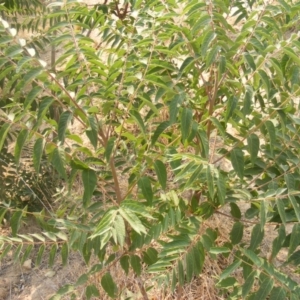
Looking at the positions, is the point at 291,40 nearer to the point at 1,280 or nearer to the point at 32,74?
the point at 32,74

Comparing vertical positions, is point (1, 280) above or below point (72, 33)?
below

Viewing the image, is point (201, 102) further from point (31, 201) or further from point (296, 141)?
point (31, 201)

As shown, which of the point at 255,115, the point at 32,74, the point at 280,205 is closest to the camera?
the point at 32,74

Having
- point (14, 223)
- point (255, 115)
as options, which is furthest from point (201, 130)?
point (14, 223)

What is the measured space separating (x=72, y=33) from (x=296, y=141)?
2.70 feet

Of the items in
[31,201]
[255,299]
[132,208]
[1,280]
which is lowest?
[1,280]

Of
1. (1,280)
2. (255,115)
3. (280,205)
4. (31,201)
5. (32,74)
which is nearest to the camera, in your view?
(32,74)

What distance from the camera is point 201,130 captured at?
153cm

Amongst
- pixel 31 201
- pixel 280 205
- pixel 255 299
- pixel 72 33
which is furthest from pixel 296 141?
pixel 31 201

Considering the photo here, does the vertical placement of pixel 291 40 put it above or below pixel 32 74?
above

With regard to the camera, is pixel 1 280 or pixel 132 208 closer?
pixel 132 208

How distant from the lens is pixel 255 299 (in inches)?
58.1

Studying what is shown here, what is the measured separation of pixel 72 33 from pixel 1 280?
1.94 metres

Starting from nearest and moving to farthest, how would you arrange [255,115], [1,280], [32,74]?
[32,74]
[255,115]
[1,280]
